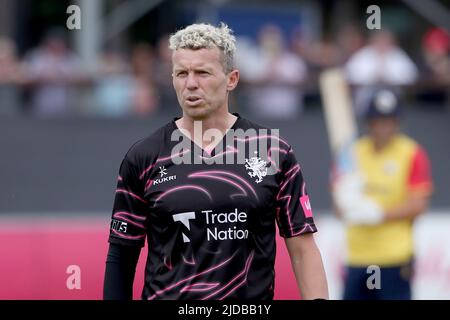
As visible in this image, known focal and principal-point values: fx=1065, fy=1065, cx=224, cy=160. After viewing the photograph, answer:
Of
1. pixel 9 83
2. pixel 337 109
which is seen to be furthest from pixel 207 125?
pixel 9 83

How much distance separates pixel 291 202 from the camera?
15.9 feet

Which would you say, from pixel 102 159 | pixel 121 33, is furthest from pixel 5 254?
pixel 121 33

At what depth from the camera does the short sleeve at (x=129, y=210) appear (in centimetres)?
480

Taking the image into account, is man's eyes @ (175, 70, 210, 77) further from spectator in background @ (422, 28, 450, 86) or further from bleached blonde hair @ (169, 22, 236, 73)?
spectator in background @ (422, 28, 450, 86)

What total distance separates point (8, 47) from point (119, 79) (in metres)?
1.54

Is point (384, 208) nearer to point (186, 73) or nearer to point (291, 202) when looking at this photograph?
point (291, 202)

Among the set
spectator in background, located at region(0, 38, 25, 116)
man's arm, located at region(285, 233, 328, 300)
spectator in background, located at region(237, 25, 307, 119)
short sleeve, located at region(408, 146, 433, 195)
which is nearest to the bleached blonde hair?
man's arm, located at region(285, 233, 328, 300)

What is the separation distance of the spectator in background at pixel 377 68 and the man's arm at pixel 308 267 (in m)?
6.93

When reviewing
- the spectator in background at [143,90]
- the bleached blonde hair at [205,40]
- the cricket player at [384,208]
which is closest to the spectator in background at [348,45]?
the spectator in background at [143,90]

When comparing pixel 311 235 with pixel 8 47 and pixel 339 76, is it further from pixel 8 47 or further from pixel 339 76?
pixel 8 47

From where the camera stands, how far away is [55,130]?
475 inches

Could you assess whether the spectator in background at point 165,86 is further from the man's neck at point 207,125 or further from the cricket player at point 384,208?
the man's neck at point 207,125
